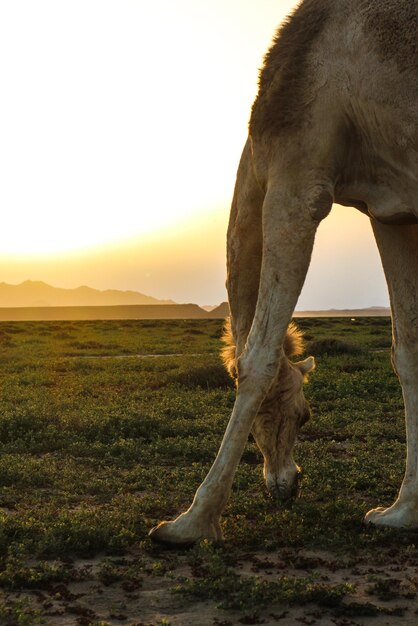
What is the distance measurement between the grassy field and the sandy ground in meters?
Answer: 0.01

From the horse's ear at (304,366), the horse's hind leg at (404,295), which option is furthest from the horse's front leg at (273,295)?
the horse's ear at (304,366)

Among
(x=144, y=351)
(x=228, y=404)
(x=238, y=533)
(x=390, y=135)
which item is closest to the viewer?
(x=390, y=135)

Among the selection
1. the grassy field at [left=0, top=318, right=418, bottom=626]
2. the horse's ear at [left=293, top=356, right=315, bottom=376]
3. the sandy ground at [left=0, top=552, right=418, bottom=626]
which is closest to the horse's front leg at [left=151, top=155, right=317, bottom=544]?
the grassy field at [left=0, top=318, right=418, bottom=626]

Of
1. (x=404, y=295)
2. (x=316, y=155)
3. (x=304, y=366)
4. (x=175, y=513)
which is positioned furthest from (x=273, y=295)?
(x=175, y=513)

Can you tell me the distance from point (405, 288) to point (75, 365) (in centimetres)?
1456

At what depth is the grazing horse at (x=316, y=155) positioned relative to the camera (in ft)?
15.9

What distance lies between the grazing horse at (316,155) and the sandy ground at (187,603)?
0.60m

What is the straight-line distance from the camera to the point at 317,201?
5059mm

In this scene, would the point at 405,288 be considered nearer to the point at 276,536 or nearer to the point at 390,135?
the point at 390,135

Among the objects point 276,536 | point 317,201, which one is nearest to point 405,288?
point 317,201

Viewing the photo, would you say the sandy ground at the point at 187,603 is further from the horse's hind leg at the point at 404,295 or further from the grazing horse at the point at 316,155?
the horse's hind leg at the point at 404,295

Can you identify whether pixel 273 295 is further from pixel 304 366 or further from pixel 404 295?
pixel 304 366

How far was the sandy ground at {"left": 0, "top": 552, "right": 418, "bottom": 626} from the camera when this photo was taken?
3725 millimetres

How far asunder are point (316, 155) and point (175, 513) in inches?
115
